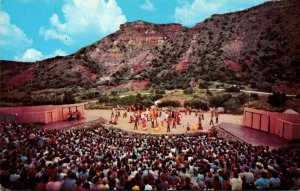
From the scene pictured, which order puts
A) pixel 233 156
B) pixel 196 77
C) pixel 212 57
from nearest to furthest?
pixel 233 156
pixel 196 77
pixel 212 57

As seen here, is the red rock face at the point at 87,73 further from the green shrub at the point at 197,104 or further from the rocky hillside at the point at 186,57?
the green shrub at the point at 197,104

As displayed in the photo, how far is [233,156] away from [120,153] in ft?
14.5

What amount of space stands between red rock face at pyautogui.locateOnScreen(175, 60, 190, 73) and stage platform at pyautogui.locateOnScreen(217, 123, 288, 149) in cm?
3407

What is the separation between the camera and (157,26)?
238ft

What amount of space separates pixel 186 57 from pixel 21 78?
89.7 feet

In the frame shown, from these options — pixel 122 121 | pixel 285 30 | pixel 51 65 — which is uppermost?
pixel 285 30

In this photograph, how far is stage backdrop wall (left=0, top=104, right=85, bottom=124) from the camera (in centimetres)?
2355

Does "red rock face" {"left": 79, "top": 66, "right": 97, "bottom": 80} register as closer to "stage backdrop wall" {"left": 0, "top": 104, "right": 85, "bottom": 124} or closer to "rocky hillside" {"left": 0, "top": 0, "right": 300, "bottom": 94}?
"rocky hillside" {"left": 0, "top": 0, "right": 300, "bottom": 94}

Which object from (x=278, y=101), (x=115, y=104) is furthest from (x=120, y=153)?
(x=115, y=104)

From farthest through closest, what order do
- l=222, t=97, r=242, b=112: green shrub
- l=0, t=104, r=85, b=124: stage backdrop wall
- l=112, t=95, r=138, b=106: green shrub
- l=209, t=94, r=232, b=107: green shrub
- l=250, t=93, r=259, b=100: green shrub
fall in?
l=112, t=95, r=138, b=106: green shrub
l=209, t=94, r=232, b=107: green shrub
l=250, t=93, r=259, b=100: green shrub
l=222, t=97, r=242, b=112: green shrub
l=0, t=104, r=85, b=124: stage backdrop wall

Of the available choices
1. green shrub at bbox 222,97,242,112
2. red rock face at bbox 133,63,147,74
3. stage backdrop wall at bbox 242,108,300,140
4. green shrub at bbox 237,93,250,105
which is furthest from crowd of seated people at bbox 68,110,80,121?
red rock face at bbox 133,63,147,74

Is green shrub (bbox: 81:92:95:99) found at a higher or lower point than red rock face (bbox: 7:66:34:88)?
lower

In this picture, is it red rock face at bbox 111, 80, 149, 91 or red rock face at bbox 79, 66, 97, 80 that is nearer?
red rock face at bbox 111, 80, 149, 91

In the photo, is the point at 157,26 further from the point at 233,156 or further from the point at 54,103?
the point at 233,156
